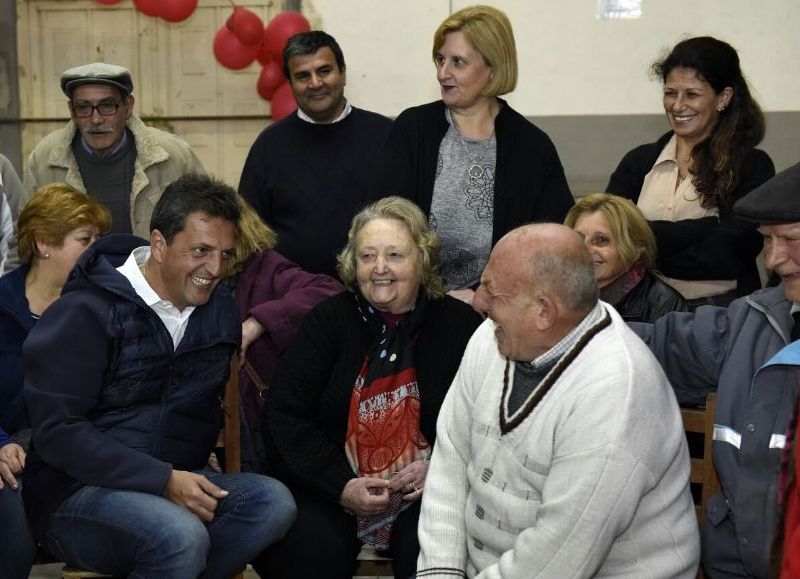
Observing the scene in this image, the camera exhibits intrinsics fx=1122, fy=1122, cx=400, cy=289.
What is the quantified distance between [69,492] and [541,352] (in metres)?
1.32

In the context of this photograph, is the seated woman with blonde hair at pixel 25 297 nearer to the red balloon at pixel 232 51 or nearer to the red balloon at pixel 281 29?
the red balloon at pixel 281 29

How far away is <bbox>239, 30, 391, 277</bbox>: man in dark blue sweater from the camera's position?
12.6 ft

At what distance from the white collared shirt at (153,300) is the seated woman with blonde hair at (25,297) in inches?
8.3

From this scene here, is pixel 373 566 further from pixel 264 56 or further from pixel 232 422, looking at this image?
pixel 264 56

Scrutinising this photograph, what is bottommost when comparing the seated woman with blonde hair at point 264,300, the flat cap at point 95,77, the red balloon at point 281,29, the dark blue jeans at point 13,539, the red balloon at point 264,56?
the dark blue jeans at point 13,539

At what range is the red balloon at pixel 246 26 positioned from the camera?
5496mm

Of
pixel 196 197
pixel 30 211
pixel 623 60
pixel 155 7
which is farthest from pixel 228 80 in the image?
pixel 196 197

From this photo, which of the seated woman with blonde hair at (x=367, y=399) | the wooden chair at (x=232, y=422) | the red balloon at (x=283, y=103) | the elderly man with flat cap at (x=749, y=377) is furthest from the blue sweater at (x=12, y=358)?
the red balloon at (x=283, y=103)

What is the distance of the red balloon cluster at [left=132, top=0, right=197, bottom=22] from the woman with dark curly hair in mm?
2949

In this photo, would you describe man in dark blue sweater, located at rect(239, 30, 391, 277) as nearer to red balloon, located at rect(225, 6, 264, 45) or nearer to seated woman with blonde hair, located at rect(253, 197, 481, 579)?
seated woman with blonde hair, located at rect(253, 197, 481, 579)

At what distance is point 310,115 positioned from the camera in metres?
3.96

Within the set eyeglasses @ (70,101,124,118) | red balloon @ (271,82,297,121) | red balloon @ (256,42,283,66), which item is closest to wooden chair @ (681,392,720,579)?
eyeglasses @ (70,101,124,118)

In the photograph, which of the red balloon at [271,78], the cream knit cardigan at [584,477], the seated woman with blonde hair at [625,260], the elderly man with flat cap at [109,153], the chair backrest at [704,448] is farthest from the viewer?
the red balloon at [271,78]

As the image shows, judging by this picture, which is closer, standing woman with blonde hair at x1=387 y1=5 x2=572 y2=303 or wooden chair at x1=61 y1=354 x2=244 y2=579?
wooden chair at x1=61 y1=354 x2=244 y2=579
